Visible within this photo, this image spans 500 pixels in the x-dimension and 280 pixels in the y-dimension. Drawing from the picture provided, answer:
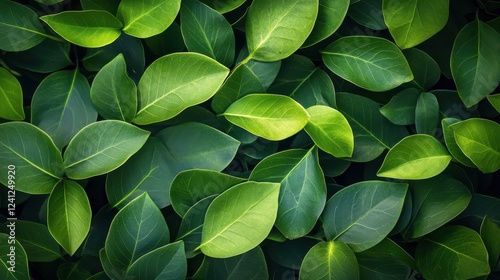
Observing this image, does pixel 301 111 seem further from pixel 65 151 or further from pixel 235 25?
pixel 65 151

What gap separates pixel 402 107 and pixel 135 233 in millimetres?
337

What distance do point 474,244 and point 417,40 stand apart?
0.80ft

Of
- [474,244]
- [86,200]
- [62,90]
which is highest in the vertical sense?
[62,90]

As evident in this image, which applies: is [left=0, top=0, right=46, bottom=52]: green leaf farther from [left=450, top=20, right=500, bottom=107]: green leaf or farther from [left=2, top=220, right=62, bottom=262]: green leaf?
[left=450, top=20, right=500, bottom=107]: green leaf

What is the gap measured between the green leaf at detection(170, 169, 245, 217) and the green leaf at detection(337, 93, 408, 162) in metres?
0.14

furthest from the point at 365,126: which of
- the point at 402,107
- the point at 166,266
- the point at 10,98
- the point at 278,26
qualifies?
the point at 10,98

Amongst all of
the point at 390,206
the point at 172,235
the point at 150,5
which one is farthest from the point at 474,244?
the point at 150,5

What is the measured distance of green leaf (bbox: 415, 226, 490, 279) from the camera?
644mm

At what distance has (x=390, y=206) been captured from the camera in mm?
631

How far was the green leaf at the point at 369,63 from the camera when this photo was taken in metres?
0.62

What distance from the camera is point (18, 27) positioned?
23.6 inches

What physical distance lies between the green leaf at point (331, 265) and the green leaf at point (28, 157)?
291 millimetres

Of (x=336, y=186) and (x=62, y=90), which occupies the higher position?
(x=62, y=90)

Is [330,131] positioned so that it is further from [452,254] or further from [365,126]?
[452,254]
